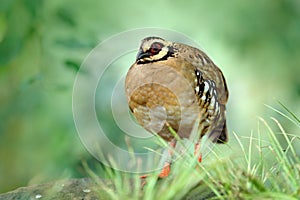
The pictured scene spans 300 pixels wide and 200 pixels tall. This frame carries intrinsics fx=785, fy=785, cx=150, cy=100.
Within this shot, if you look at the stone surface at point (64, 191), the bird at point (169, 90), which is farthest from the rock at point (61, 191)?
the bird at point (169, 90)

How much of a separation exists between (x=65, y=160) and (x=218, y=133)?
1.01 m

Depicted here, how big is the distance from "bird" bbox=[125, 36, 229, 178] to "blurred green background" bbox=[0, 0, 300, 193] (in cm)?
87

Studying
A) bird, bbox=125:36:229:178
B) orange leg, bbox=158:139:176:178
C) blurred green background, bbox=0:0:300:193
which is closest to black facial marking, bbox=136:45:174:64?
bird, bbox=125:36:229:178

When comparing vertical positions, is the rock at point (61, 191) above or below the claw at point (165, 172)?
above

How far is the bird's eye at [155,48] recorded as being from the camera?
2630 millimetres

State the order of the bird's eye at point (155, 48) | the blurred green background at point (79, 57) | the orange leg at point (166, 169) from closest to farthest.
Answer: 1. the orange leg at point (166, 169)
2. the bird's eye at point (155, 48)
3. the blurred green background at point (79, 57)

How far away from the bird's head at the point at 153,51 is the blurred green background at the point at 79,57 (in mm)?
893

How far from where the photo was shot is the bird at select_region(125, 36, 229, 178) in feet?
8.72

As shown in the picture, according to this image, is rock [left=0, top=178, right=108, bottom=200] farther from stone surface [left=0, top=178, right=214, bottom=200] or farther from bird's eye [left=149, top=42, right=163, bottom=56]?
bird's eye [left=149, top=42, right=163, bottom=56]

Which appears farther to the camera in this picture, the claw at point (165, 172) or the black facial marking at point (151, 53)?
the black facial marking at point (151, 53)

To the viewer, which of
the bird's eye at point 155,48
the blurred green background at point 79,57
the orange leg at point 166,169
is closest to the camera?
the orange leg at point 166,169

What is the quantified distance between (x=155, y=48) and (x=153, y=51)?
0.5 inches

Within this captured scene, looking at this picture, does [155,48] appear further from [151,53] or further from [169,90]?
[169,90]

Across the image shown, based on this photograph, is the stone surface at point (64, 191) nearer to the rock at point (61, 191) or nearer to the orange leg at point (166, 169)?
the rock at point (61, 191)
